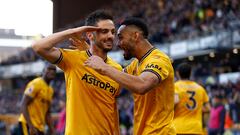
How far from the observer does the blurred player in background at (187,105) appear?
29.0ft

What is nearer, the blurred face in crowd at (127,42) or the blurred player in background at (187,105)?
the blurred face in crowd at (127,42)

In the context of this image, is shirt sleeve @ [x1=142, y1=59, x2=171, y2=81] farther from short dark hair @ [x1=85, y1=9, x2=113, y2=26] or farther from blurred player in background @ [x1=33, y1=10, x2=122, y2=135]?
short dark hair @ [x1=85, y1=9, x2=113, y2=26]

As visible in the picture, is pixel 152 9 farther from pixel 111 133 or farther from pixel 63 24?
pixel 111 133

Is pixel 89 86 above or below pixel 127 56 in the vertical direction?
below

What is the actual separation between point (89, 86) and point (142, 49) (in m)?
0.61

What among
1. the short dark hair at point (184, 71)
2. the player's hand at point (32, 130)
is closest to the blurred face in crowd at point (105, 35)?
the short dark hair at point (184, 71)

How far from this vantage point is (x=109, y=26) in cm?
548

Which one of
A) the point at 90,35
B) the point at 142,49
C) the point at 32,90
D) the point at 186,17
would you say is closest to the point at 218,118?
the point at 32,90

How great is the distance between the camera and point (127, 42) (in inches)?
207

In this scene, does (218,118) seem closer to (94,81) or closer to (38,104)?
(38,104)

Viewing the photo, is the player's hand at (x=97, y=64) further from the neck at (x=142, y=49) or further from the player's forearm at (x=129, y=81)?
the neck at (x=142, y=49)

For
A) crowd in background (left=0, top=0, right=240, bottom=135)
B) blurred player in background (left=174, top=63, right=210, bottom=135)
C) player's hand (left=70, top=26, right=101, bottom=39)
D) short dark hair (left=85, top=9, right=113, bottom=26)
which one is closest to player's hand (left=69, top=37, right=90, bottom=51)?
short dark hair (left=85, top=9, right=113, bottom=26)

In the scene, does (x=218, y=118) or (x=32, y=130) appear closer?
(x=32, y=130)

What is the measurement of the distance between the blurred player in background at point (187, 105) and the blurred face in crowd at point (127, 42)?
3.57 m
